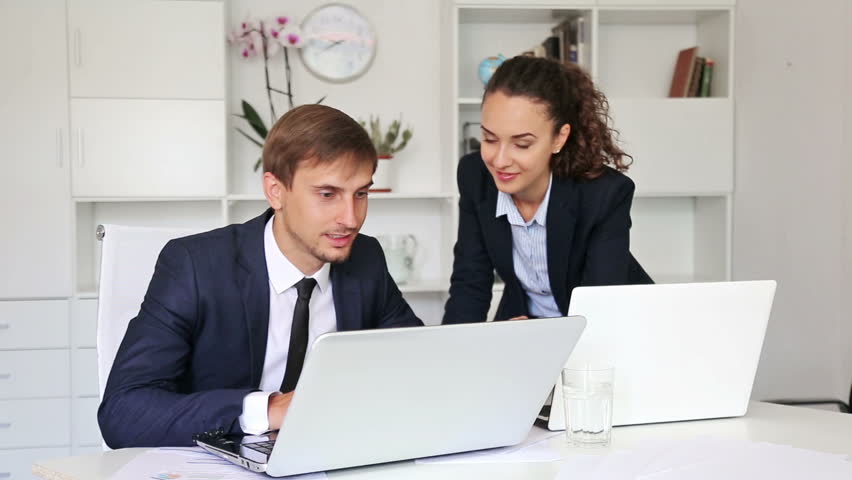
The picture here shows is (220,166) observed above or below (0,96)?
below

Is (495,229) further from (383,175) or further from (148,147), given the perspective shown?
(148,147)

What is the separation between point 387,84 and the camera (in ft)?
14.0

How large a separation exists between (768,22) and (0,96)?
2.91m

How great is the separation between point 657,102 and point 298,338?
8.71ft

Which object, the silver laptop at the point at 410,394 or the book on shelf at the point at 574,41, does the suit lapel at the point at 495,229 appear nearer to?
the silver laptop at the point at 410,394

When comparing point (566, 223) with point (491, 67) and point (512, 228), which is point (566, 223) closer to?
point (512, 228)

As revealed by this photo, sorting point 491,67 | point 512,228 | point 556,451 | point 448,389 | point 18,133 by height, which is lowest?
point 556,451

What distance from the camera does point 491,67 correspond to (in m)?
4.04

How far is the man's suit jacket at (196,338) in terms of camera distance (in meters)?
1.51

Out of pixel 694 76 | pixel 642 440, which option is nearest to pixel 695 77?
pixel 694 76

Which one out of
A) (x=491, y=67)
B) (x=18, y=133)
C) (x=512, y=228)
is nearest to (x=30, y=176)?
(x=18, y=133)

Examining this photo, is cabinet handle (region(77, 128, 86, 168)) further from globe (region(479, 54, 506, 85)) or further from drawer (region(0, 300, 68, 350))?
globe (region(479, 54, 506, 85))

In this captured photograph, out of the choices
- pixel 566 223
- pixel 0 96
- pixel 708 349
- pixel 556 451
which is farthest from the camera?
pixel 0 96

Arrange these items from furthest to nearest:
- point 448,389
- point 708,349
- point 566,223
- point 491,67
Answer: point 491,67, point 566,223, point 708,349, point 448,389
